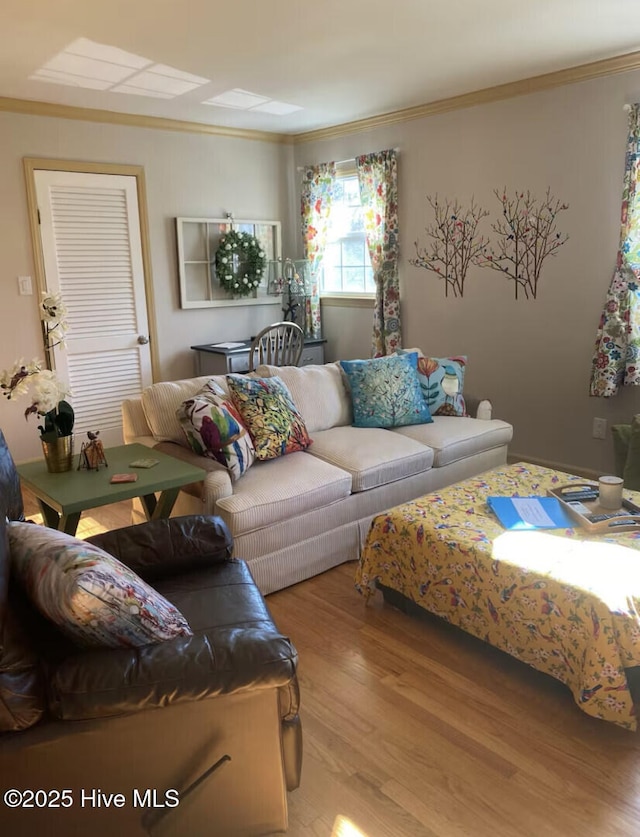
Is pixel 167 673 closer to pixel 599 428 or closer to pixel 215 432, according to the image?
pixel 215 432

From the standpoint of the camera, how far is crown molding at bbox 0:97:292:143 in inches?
162

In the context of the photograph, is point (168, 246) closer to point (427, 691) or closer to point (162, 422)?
point (162, 422)

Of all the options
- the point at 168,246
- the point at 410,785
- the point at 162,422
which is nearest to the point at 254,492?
the point at 162,422

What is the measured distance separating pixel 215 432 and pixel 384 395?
1162 mm

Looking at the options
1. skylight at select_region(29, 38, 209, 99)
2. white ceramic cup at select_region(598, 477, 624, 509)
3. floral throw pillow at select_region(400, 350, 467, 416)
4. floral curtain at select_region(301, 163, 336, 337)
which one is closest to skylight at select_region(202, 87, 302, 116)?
skylight at select_region(29, 38, 209, 99)

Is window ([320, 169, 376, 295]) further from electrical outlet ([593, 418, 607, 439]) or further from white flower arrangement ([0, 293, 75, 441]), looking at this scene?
white flower arrangement ([0, 293, 75, 441])

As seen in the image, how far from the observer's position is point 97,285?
4625mm

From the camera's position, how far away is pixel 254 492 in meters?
2.70

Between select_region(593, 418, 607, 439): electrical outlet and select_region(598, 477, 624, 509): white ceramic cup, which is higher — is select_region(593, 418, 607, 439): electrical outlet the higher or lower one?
the lower one

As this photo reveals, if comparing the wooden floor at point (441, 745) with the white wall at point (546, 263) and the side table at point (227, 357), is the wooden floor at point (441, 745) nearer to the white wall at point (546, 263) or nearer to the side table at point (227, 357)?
the white wall at point (546, 263)

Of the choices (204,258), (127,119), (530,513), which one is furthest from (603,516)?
(127,119)

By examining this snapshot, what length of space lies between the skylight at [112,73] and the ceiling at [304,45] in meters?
0.02

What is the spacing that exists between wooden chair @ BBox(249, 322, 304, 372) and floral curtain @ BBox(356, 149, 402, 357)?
0.63 meters

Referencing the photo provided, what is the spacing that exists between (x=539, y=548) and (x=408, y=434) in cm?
136
